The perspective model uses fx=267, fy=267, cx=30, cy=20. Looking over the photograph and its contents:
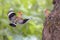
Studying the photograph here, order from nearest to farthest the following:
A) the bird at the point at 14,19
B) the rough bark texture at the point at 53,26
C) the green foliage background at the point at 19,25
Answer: the rough bark texture at the point at 53,26, the bird at the point at 14,19, the green foliage background at the point at 19,25

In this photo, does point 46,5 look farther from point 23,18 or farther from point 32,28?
point 23,18

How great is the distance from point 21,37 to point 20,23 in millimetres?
220

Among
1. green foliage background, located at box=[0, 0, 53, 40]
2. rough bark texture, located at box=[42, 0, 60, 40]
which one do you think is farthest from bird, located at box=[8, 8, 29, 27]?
rough bark texture, located at box=[42, 0, 60, 40]

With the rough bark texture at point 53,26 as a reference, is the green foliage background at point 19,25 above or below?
above

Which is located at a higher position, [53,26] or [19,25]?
[19,25]

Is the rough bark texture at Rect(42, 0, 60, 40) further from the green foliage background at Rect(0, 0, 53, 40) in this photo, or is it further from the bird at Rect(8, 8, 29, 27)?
the green foliage background at Rect(0, 0, 53, 40)

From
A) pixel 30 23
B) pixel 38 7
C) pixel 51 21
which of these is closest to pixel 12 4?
pixel 30 23

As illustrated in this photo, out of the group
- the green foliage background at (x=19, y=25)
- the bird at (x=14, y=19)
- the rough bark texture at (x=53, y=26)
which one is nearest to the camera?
the rough bark texture at (x=53, y=26)

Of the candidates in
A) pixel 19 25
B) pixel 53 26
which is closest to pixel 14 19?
pixel 19 25

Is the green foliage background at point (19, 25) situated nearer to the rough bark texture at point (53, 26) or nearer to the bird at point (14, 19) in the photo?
the bird at point (14, 19)

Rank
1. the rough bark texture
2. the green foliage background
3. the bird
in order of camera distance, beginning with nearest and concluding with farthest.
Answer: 1. the rough bark texture
2. the bird
3. the green foliage background

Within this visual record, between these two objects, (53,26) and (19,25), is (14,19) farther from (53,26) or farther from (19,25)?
(53,26)

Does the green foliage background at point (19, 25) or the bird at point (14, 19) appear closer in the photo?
the bird at point (14, 19)

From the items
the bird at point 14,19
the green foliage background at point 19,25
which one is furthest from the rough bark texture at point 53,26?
the green foliage background at point 19,25
